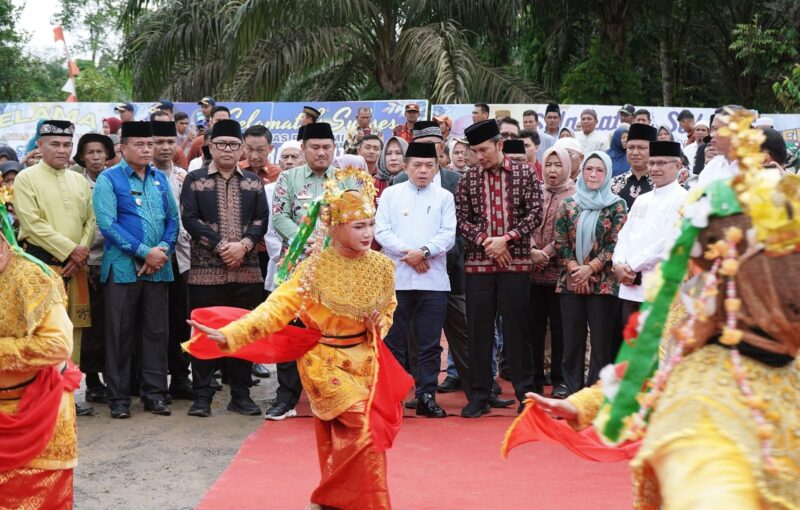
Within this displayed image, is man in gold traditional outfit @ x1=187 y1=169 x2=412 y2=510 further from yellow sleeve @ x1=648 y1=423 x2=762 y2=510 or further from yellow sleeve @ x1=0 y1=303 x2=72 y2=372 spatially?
yellow sleeve @ x1=648 y1=423 x2=762 y2=510

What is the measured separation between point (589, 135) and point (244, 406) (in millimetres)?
6579

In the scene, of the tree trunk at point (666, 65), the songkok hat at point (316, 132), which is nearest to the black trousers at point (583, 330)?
the songkok hat at point (316, 132)

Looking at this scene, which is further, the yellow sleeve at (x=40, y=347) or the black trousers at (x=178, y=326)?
the black trousers at (x=178, y=326)

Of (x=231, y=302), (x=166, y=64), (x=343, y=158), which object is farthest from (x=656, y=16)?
(x=231, y=302)

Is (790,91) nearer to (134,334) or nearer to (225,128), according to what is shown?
(225,128)

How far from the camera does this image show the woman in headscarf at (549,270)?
8.59m

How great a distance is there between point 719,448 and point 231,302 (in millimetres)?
6006

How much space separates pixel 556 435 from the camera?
4016mm

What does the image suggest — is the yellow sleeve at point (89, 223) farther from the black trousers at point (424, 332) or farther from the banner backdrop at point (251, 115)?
the banner backdrop at point (251, 115)

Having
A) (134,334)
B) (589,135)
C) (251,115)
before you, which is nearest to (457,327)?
(134,334)

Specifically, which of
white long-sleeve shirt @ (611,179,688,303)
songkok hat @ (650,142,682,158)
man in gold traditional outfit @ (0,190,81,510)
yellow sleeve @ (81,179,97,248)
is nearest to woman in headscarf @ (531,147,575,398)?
white long-sleeve shirt @ (611,179,688,303)

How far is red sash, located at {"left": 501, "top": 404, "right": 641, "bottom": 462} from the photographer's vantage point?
3984 millimetres

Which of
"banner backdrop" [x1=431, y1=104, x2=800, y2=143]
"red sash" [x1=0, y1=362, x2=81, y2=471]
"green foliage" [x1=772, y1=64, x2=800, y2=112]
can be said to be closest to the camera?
"red sash" [x1=0, y1=362, x2=81, y2=471]

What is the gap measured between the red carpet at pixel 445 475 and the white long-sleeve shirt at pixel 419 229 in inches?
46.5
